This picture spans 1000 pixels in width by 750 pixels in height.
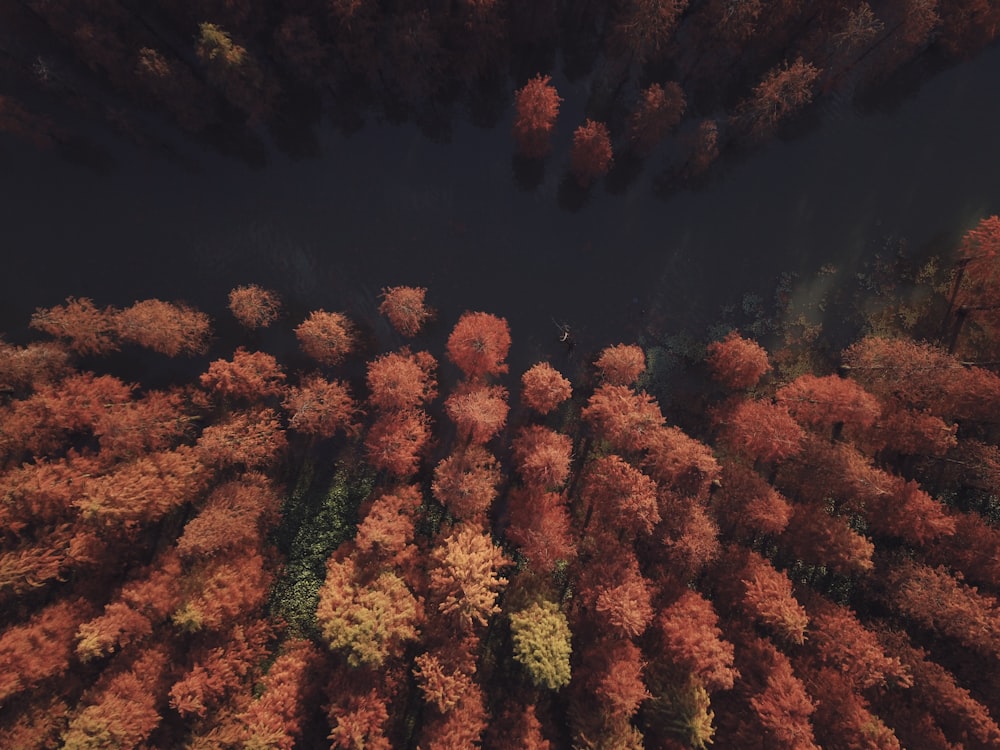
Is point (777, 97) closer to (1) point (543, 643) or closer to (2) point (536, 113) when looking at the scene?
(2) point (536, 113)

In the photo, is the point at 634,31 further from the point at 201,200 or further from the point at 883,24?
the point at 201,200

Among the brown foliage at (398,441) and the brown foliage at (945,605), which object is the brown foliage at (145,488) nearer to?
the brown foliage at (398,441)

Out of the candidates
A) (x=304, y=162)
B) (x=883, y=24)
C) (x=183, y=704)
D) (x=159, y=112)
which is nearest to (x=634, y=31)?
(x=883, y=24)

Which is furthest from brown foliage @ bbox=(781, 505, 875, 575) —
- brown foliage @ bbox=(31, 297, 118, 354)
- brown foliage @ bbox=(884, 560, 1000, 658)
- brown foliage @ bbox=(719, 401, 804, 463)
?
brown foliage @ bbox=(31, 297, 118, 354)

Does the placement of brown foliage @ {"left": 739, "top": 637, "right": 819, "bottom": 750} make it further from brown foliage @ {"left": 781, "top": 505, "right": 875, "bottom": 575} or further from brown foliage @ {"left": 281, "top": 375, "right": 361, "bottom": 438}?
brown foliage @ {"left": 281, "top": 375, "right": 361, "bottom": 438}

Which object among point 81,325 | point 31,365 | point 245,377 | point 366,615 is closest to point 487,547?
point 366,615

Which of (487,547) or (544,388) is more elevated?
(544,388)
